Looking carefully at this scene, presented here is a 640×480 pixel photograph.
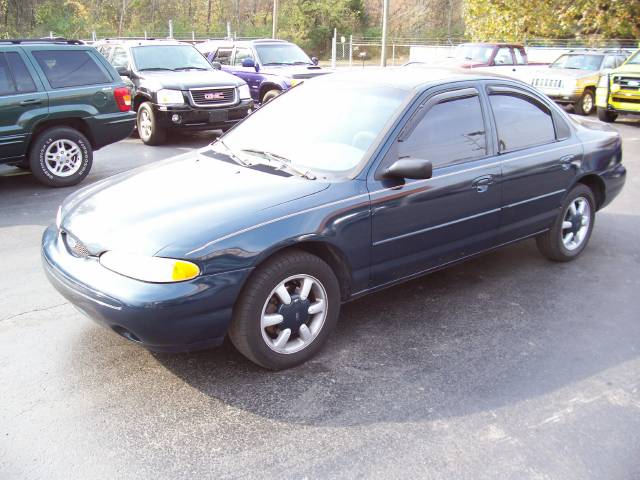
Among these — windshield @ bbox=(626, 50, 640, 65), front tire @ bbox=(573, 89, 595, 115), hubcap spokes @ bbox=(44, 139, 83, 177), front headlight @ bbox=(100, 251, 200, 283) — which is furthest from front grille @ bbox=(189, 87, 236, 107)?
front tire @ bbox=(573, 89, 595, 115)

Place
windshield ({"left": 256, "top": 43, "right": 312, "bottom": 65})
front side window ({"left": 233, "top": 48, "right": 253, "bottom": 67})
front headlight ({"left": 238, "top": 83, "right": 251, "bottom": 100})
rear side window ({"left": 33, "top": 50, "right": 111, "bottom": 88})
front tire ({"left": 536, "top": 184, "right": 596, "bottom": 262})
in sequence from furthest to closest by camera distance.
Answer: front side window ({"left": 233, "top": 48, "right": 253, "bottom": 67}) < windshield ({"left": 256, "top": 43, "right": 312, "bottom": 65}) < front headlight ({"left": 238, "top": 83, "right": 251, "bottom": 100}) < rear side window ({"left": 33, "top": 50, "right": 111, "bottom": 88}) < front tire ({"left": 536, "top": 184, "right": 596, "bottom": 262})

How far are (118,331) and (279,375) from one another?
3.00 feet

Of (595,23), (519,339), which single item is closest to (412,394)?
(519,339)

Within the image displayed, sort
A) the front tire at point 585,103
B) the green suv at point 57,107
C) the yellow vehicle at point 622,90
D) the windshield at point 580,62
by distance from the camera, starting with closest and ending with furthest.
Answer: the green suv at point 57,107 < the yellow vehicle at point 622,90 < the front tire at point 585,103 < the windshield at point 580,62

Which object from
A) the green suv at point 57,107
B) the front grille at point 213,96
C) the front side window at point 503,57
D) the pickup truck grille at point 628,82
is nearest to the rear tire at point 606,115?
the pickup truck grille at point 628,82

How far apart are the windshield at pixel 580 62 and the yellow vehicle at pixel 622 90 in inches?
86.7

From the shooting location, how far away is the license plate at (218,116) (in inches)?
422

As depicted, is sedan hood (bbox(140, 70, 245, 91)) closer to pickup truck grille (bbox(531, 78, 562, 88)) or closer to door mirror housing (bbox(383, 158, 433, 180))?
door mirror housing (bbox(383, 158, 433, 180))

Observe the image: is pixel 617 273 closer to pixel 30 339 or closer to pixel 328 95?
pixel 328 95

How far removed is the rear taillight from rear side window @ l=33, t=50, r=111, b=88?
19 cm

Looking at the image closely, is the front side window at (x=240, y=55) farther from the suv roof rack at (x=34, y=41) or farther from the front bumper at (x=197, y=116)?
the suv roof rack at (x=34, y=41)

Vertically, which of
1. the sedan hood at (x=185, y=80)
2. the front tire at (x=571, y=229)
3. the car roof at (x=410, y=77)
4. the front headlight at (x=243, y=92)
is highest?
the car roof at (x=410, y=77)

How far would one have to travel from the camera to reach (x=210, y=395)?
3.37 meters

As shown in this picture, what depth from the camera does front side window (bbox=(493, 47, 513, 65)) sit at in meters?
17.7
